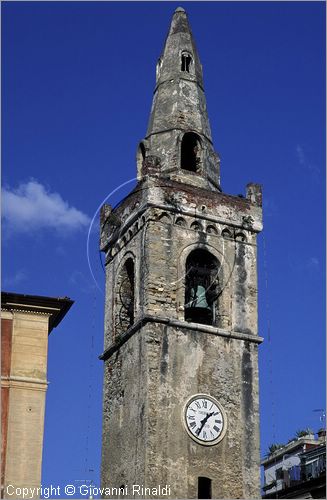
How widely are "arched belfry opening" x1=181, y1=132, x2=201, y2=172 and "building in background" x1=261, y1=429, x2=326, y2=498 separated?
34.9 feet

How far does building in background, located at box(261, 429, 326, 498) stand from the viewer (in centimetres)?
3739

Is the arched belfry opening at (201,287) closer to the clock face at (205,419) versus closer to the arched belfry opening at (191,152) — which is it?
the clock face at (205,419)

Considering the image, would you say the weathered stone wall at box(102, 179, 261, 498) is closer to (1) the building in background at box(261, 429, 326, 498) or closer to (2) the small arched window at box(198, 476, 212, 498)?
(2) the small arched window at box(198, 476, 212, 498)

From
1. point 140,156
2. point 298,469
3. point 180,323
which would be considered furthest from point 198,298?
point 298,469

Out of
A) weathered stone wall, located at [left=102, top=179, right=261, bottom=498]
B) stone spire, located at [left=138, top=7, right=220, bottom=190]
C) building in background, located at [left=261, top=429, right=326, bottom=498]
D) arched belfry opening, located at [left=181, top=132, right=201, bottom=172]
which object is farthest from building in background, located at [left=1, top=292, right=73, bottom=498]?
building in background, located at [left=261, top=429, right=326, bottom=498]

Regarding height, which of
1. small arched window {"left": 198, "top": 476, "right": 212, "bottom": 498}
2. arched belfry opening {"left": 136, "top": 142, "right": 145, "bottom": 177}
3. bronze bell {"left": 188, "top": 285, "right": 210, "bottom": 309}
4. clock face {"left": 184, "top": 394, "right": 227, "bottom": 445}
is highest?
arched belfry opening {"left": 136, "top": 142, "right": 145, "bottom": 177}

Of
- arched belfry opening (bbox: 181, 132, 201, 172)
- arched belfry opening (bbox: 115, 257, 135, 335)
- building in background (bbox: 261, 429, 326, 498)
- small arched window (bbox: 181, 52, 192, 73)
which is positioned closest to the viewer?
arched belfry opening (bbox: 115, 257, 135, 335)

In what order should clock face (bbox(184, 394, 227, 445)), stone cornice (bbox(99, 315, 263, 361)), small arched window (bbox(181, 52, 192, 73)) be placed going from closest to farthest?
clock face (bbox(184, 394, 227, 445)) < stone cornice (bbox(99, 315, 263, 361)) < small arched window (bbox(181, 52, 192, 73))

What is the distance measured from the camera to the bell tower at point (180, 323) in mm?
33125

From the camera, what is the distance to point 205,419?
3375 cm

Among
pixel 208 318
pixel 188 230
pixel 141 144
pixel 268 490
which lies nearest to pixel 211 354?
pixel 208 318

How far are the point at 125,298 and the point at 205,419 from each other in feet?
17.0

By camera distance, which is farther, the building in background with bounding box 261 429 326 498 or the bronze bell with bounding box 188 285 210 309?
the building in background with bounding box 261 429 326 498

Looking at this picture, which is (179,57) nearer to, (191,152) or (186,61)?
(186,61)
